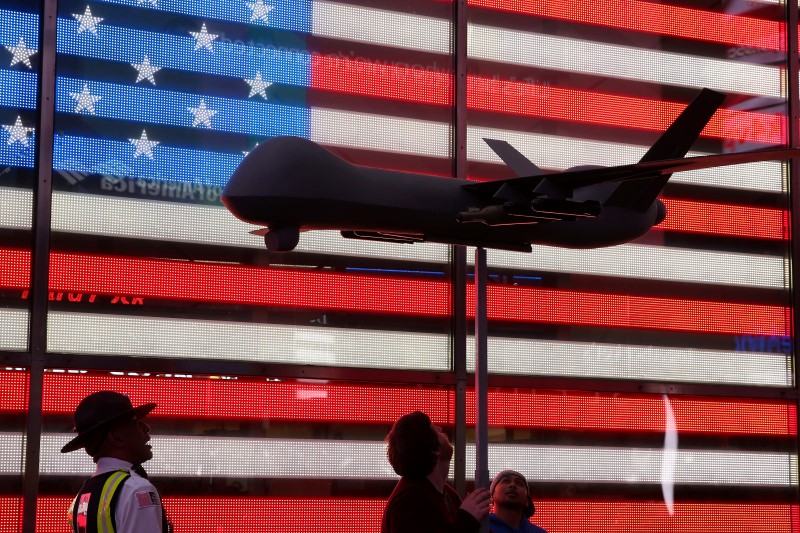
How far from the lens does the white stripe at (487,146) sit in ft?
19.0

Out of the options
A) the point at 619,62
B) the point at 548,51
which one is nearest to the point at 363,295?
the point at 548,51

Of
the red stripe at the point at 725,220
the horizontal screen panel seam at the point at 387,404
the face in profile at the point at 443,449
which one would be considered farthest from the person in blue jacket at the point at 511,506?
the red stripe at the point at 725,220

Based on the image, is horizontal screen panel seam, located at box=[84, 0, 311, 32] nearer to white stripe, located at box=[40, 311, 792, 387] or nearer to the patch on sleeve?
white stripe, located at box=[40, 311, 792, 387]

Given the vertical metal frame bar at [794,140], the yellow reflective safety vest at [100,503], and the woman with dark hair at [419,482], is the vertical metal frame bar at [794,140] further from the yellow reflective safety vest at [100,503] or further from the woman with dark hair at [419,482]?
the yellow reflective safety vest at [100,503]

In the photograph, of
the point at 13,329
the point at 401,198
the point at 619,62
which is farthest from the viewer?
the point at 619,62

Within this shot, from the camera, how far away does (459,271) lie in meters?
5.88

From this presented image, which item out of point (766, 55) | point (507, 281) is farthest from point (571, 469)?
point (766, 55)

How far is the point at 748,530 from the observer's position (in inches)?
246

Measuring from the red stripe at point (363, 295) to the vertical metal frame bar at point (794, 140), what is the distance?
0.12 metres

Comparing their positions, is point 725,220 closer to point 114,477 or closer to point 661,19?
point 661,19

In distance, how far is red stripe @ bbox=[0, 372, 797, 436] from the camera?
201 inches

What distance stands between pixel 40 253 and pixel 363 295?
1591 millimetres

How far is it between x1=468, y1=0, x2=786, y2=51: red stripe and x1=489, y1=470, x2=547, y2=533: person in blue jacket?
2.66 m

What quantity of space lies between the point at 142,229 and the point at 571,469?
2587 mm
